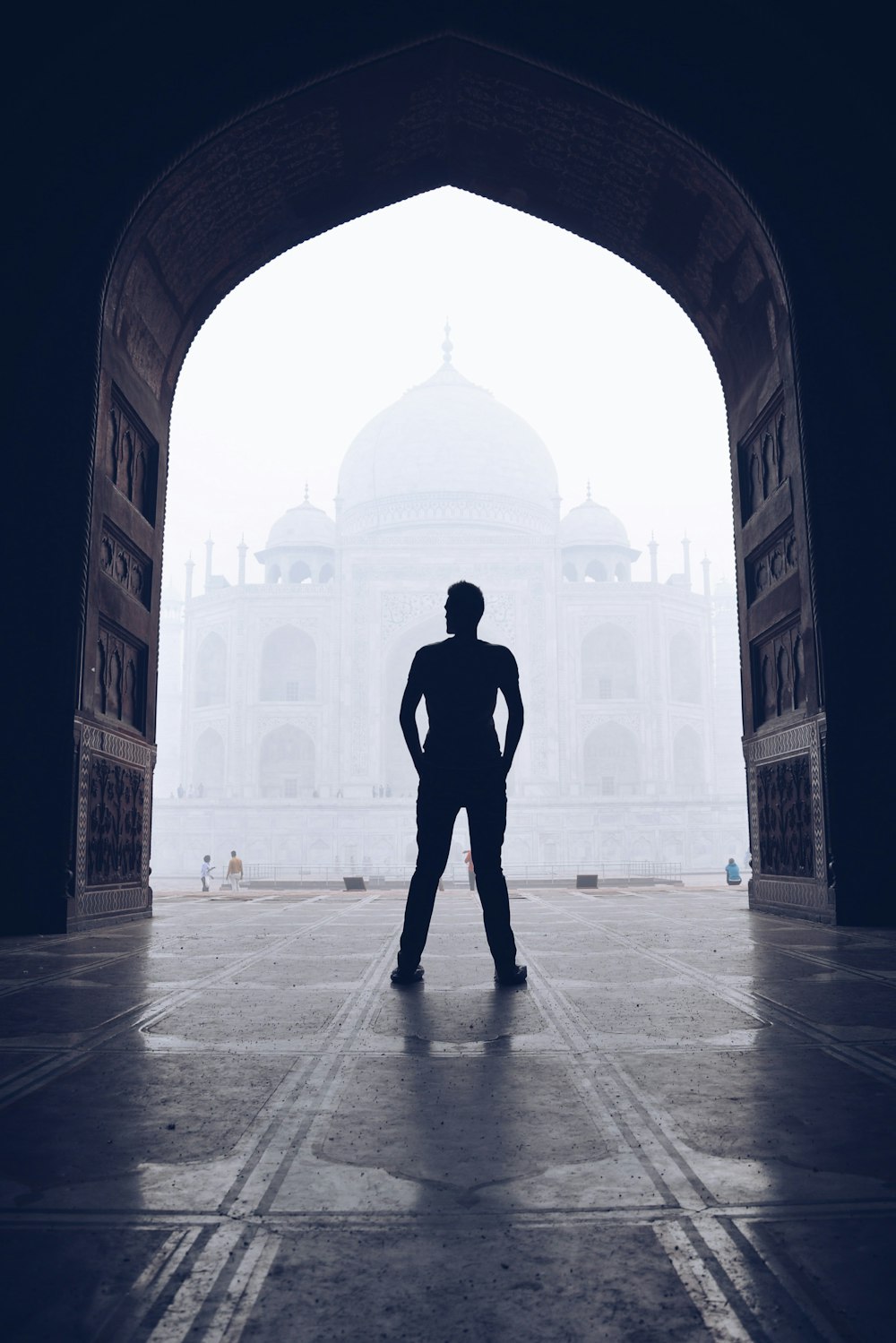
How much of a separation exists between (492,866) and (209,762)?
28.0 meters

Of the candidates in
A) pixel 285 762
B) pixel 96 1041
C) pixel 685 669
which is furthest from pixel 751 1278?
pixel 685 669

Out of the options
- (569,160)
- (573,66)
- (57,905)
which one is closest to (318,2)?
(573,66)

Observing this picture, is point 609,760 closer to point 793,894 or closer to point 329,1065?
point 793,894

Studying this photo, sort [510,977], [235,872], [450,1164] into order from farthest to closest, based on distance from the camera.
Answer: [235,872], [510,977], [450,1164]

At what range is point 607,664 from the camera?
29.6 m

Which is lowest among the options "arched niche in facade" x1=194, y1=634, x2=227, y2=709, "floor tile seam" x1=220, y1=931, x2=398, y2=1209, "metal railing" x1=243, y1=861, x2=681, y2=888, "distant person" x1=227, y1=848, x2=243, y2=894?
"metal railing" x1=243, y1=861, x2=681, y2=888

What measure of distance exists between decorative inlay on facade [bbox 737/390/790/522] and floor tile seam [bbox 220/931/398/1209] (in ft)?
12.0

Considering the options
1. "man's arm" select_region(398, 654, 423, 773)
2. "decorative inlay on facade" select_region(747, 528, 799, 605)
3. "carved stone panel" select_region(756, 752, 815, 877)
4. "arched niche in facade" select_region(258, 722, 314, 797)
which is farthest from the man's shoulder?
"arched niche in facade" select_region(258, 722, 314, 797)

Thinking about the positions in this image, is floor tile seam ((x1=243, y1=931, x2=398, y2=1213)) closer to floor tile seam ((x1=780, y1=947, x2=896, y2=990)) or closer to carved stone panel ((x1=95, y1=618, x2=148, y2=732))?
floor tile seam ((x1=780, y1=947, x2=896, y2=990))

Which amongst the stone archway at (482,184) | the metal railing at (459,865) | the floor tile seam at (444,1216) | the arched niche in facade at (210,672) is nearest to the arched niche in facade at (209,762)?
the arched niche in facade at (210,672)

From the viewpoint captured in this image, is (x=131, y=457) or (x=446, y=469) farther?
(x=446, y=469)

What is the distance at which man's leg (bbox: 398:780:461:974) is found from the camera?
277 cm

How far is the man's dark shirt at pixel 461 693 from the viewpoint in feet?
9.41

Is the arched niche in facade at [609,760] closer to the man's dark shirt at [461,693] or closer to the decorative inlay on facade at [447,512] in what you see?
the decorative inlay on facade at [447,512]
